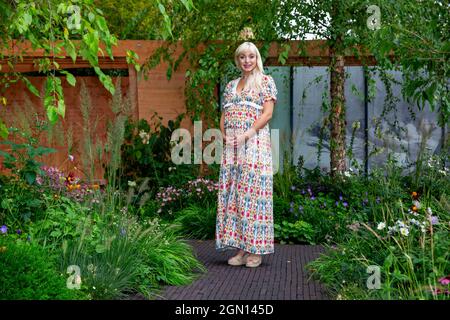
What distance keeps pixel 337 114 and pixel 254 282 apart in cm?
498

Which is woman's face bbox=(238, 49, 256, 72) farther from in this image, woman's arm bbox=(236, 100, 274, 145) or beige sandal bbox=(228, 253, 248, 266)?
beige sandal bbox=(228, 253, 248, 266)

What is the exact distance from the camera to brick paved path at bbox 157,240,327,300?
5.38 meters

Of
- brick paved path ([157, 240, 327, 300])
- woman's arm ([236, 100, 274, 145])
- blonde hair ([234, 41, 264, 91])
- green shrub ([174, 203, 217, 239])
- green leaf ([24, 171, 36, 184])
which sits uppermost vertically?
blonde hair ([234, 41, 264, 91])

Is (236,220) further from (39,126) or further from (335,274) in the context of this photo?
(39,126)

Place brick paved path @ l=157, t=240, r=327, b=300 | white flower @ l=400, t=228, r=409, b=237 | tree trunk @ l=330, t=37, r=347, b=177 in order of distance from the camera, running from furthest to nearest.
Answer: tree trunk @ l=330, t=37, r=347, b=177 < brick paved path @ l=157, t=240, r=327, b=300 < white flower @ l=400, t=228, r=409, b=237

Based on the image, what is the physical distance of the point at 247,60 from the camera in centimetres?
671

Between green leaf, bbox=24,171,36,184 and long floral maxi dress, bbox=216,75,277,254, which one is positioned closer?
green leaf, bbox=24,171,36,184

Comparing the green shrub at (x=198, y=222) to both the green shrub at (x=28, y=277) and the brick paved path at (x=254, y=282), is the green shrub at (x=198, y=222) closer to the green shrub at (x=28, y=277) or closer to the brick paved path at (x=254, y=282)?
the brick paved path at (x=254, y=282)

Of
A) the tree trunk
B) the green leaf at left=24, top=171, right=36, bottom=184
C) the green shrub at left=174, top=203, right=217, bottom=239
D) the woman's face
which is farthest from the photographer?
the tree trunk

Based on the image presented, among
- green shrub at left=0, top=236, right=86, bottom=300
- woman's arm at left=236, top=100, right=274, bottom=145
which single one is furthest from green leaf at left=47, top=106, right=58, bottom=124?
woman's arm at left=236, top=100, right=274, bottom=145

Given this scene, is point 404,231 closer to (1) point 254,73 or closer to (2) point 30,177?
(1) point 254,73

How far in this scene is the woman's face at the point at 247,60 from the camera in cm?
670

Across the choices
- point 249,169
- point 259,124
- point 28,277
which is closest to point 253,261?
point 249,169

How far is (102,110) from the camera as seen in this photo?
14406mm
